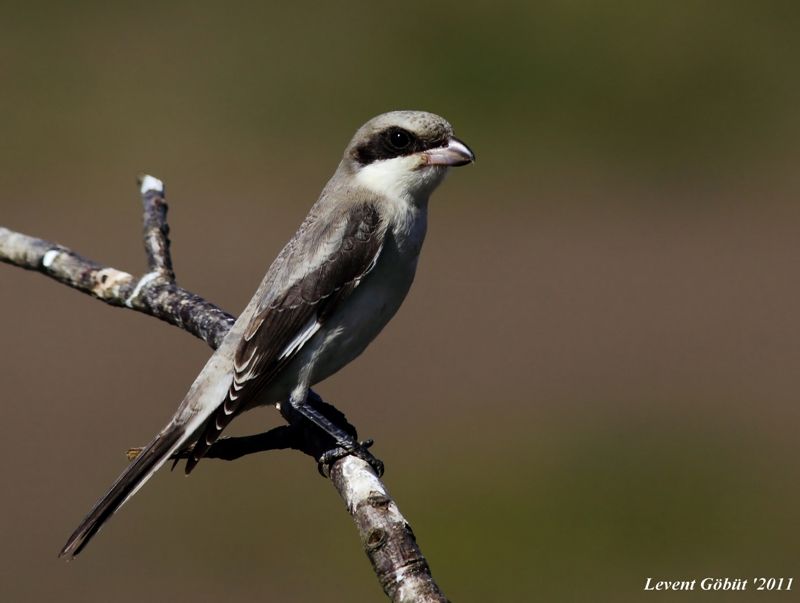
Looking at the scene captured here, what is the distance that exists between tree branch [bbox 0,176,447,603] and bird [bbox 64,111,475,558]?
0.17m

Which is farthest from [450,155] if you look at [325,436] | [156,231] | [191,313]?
[156,231]

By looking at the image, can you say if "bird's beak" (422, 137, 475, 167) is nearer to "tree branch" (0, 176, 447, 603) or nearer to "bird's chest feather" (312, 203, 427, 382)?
"bird's chest feather" (312, 203, 427, 382)

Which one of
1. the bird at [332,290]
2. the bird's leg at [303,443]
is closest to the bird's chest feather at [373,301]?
the bird at [332,290]

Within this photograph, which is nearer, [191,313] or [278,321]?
[278,321]

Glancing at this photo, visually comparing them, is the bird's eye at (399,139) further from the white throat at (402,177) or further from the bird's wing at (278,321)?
the bird's wing at (278,321)

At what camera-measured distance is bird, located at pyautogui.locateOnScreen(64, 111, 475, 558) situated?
4578 millimetres

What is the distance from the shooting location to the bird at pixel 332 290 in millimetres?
4578

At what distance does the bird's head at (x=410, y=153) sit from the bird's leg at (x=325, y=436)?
0.99 m

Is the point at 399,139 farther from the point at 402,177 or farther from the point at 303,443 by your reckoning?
the point at 303,443

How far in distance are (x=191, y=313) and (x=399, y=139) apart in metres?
1.30

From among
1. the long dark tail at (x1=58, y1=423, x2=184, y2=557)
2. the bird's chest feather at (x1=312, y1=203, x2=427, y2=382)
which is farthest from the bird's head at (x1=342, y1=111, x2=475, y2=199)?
the long dark tail at (x1=58, y1=423, x2=184, y2=557)

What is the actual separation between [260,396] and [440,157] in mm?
1290

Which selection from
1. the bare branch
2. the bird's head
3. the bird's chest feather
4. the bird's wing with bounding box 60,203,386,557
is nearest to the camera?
the bird's wing with bounding box 60,203,386,557

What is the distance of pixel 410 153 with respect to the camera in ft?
16.0
